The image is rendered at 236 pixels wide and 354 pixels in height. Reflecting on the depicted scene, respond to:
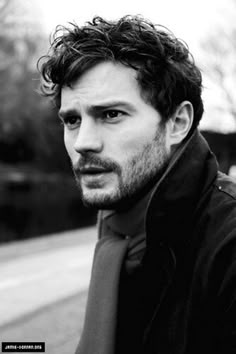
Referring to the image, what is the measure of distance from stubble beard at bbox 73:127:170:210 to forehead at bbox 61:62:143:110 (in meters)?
0.18

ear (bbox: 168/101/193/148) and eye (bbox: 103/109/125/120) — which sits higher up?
eye (bbox: 103/109/125/120)

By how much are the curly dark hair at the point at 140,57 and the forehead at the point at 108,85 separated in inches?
0.9

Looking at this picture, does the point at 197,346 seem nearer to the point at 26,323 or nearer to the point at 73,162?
the point at 73,162

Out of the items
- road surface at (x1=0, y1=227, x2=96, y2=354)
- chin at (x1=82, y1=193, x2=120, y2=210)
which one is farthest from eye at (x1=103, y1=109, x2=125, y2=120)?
road surface at (x1=0, y1=227, x2=96, y2=354)

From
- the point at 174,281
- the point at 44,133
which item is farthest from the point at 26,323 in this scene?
the point at 44,133

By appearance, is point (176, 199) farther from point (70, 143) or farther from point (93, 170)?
point (70, 143)

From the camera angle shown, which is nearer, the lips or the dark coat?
the dark coat

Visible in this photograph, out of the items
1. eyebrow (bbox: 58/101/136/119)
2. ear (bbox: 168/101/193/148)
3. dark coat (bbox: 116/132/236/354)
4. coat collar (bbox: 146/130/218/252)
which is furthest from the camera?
ear (bbox: 168/101/193/148)

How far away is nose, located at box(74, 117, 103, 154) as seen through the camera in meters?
1.64

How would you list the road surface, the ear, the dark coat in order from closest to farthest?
the dark coat, the ear, the road surface

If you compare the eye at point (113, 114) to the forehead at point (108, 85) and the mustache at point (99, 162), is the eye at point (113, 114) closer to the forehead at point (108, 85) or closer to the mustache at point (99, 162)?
the forehead at point (108, 85)

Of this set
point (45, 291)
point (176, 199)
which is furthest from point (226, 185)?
point (45, 291)

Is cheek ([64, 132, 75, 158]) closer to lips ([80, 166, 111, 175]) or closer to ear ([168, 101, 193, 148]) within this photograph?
lips ([80, 166, 111, 175])

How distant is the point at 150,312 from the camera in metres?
1.52
